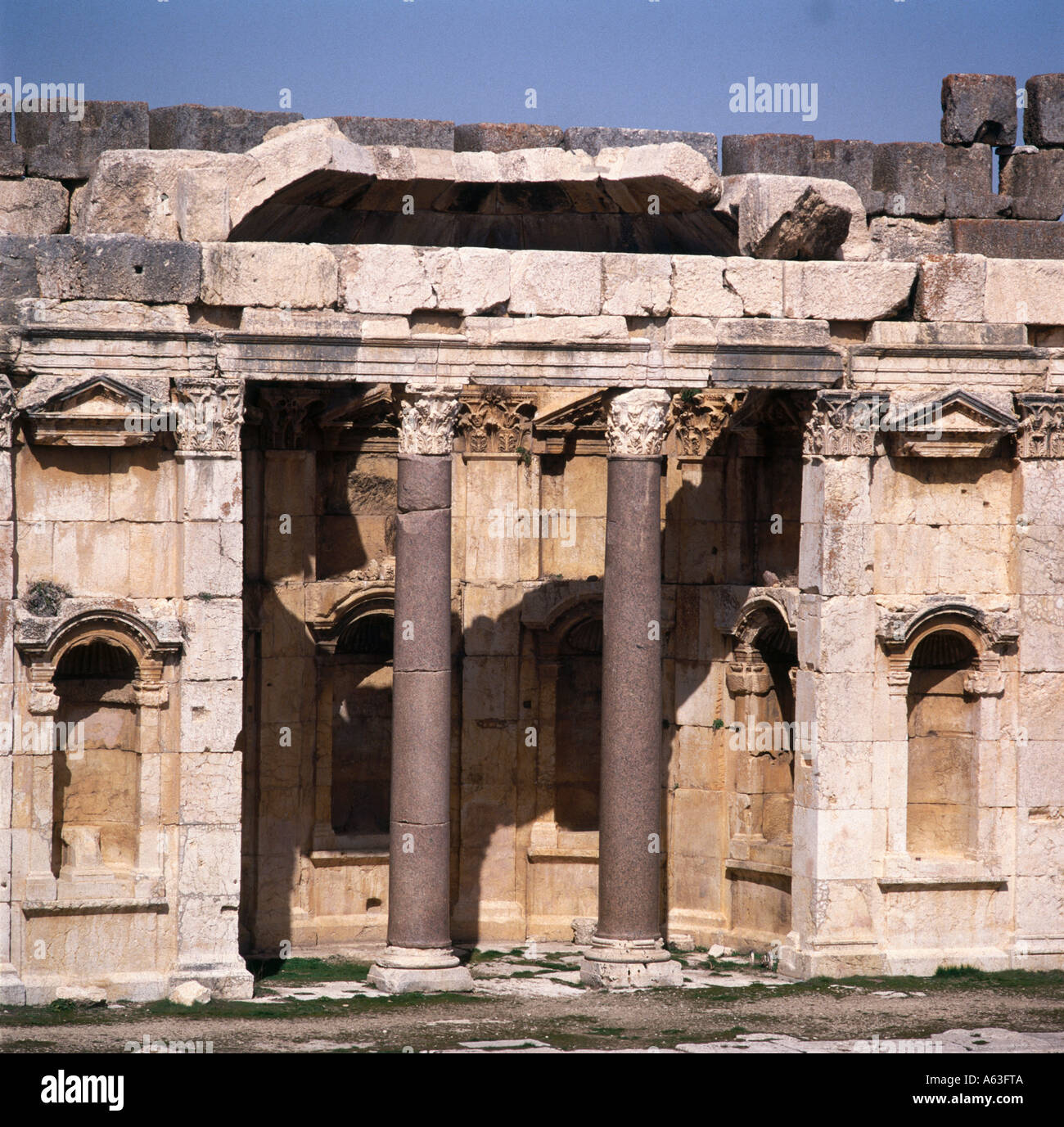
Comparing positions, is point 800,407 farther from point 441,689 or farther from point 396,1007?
point 396,1007

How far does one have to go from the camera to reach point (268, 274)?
21.7 metres

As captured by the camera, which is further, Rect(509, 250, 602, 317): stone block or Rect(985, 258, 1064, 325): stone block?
Rect(985, 258, 1064, 325): stone block

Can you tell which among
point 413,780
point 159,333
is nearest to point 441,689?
point 413,780

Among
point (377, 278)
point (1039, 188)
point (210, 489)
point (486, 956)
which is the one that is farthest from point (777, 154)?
point (486, 956)

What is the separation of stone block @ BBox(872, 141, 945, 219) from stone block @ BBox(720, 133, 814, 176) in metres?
0.96

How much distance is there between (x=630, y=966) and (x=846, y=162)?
379 inches

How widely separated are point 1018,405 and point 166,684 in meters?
9.82

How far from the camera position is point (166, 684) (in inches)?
862

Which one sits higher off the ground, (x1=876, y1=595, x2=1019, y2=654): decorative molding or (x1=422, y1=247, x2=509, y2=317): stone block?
(x1=422, y1=247, x2=509, y2=317): stone block

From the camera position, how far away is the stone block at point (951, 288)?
75.8 ft

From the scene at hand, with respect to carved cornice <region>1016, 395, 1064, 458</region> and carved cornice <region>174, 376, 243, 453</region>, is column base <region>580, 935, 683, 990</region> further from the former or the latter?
carved cornice <region>1016, 395, 1064, 458</region>

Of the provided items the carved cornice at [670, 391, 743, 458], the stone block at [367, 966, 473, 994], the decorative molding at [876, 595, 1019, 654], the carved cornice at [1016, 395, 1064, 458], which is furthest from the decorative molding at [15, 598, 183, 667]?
the carved cornice at [1016, 395, 1064, 458]

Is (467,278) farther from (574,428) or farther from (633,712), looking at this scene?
(633,712)

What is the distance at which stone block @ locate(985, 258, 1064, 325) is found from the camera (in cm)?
2328
